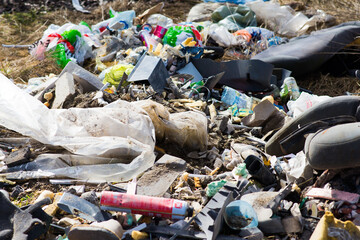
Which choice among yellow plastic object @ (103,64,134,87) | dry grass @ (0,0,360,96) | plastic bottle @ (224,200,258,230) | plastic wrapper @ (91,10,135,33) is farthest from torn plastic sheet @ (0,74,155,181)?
plastic wrapper @ (91,10,135,33)

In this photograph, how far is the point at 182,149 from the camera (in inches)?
129

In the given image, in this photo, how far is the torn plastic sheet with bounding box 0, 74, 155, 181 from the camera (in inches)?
107

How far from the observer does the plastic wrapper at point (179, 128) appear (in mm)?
3201

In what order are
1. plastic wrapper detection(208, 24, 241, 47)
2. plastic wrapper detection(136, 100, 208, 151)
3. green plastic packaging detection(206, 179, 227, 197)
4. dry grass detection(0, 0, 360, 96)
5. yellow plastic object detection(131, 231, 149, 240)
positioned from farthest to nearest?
1. plastic wrapper detection(208, 24, 241, 47)
2. dry grass detection(0, 0, 360, 96)
3. plastic wrapper detection(136, 100, 208, 151)
4. green plastic packaging detection(206, 179, 227, 197)
5. yellow plastic object detection(131, 231, 149, 240)

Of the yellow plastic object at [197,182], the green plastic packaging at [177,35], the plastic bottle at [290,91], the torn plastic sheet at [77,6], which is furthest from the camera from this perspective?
the torn plastic sheet at [77,6]

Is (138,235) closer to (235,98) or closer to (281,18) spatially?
(235,98)

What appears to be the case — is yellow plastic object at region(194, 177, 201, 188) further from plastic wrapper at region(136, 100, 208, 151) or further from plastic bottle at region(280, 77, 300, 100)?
plastic bottle at region(280, 77, 300, 100)

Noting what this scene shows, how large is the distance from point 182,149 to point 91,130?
0.78m

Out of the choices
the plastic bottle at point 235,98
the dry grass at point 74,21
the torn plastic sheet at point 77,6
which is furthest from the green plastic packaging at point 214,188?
the torn plastic sheet at point 77,6

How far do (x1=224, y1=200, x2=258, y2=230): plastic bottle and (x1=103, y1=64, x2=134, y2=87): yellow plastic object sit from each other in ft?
7.91

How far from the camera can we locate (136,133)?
2965 millimetres

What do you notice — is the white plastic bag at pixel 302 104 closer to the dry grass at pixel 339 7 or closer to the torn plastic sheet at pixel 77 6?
the dry grass at pixel 339 7

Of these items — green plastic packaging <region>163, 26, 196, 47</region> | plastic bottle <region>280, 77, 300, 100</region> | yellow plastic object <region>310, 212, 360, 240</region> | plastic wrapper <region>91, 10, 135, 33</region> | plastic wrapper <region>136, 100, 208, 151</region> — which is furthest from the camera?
plastic wrapper <region>91, 10, 135, 33</region>

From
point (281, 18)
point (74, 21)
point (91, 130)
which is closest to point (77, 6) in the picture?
point (74, 21)
